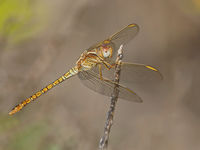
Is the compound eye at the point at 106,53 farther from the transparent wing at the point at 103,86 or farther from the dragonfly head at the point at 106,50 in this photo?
the transparent wing at the point at 103,86

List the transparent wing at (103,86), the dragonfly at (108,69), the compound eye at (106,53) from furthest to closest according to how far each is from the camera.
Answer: the compound eye at (106,53)
the dragonfly at (108,69)
the transparent wing at (103,86)

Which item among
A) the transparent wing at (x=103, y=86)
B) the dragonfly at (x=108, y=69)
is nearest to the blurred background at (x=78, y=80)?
the dragonfly at (x=108, y=69)

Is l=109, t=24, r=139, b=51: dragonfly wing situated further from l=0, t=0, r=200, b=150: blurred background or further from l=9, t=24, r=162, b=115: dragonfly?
l=0, t=0, r=200, b=150: blurred background

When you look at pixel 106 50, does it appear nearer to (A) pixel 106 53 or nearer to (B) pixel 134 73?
(A) pixel 106 53

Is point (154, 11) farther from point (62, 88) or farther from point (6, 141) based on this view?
point (6, 141)

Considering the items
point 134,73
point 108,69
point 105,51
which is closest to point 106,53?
point 105,51

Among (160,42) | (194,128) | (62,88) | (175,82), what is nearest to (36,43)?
(62,88)
